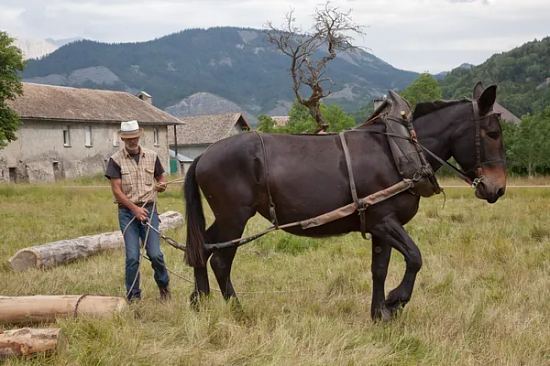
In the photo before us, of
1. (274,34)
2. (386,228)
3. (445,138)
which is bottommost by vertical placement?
(386,228)

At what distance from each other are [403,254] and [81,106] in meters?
43.5

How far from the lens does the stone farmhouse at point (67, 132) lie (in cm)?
3956

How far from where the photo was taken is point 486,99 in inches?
218

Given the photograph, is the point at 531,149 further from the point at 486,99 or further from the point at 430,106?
the point at 486,99

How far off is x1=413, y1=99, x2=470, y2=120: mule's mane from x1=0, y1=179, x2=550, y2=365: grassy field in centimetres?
193

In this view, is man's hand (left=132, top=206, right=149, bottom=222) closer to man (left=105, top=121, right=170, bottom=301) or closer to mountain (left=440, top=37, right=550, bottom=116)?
man (left=105, top=121, right=170, bottom=301)

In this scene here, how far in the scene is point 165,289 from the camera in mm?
6578

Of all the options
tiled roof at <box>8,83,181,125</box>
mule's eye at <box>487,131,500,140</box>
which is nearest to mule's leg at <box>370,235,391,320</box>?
mule's eye at <box>487,131,500,140</box>

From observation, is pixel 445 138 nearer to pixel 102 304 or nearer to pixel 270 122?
pixel 102 304

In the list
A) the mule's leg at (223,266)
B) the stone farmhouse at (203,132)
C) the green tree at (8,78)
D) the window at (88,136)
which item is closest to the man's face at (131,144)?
the mule's leg at (223,266)

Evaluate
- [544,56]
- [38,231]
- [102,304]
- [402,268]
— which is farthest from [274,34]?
[544,56]

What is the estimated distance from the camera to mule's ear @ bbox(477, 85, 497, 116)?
5.43 meters

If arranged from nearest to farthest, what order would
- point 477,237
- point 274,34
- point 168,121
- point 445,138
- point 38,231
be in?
point 445,138 < point 477,237 < point 38,231 < point 274,34 < point 168,121

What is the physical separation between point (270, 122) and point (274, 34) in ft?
49.7
